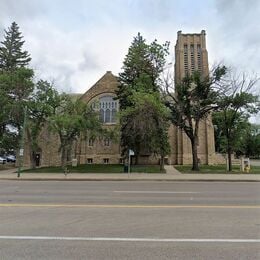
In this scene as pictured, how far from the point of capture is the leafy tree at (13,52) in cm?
5912

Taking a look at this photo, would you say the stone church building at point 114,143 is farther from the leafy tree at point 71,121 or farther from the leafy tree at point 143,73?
the leafy tree at point 71,121

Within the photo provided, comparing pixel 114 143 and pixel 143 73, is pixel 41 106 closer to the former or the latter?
pixel 143 73

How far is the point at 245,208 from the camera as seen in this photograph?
10.2m

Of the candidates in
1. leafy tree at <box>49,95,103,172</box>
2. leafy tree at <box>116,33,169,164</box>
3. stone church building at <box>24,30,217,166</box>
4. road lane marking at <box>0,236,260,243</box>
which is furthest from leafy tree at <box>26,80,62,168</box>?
road lane marking at <box>0,236,260,243</box>

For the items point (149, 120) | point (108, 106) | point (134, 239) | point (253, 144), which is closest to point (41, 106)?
point (149, 120)

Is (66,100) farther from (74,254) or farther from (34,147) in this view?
(74,254)

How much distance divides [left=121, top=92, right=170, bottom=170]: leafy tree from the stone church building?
16.0m

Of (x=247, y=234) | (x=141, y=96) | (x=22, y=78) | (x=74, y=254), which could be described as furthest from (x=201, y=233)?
(x=22, y=78)

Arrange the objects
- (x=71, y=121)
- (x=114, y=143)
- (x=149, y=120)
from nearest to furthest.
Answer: (x=71, y=121)
(x=149, y=120)
(x=114, y=143)

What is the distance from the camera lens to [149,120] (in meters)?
34.9

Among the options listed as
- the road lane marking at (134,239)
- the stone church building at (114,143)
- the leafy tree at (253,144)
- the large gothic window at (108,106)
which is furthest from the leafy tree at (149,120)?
the leafy tree at (253,144)

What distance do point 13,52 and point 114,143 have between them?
83.1 feet

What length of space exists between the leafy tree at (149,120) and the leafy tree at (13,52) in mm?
31057

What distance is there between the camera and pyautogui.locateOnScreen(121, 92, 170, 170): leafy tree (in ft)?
113
